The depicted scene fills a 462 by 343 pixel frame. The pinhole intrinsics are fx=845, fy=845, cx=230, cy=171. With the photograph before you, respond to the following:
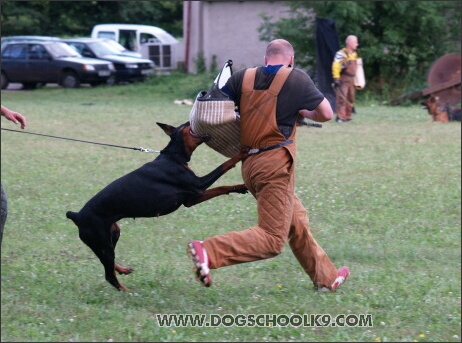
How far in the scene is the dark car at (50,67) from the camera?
1152 inches

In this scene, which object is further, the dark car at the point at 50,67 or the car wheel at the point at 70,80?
the car wheel at the point at 70,80

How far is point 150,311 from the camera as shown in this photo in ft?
18.9

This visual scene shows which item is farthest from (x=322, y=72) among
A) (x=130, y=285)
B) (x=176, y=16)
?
(x=176, y=16)

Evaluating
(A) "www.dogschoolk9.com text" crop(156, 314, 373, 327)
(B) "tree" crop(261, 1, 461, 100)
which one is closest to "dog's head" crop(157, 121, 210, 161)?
(A) "www.dogschoolk9.com text" crop(156, 314, 373, 327)

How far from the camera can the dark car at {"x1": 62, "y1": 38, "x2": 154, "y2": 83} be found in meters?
30.3

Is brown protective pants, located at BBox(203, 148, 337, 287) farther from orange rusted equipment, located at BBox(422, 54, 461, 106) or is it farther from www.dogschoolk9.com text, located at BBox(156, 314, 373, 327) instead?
orange rusted equipment, located at BBox(422, 54, 461, 106)

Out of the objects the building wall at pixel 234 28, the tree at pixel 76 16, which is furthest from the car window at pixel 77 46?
the tree at pixel 76 16

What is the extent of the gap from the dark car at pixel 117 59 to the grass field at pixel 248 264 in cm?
1467

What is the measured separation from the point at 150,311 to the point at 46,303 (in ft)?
2.49

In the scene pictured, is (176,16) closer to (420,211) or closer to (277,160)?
(420,211)

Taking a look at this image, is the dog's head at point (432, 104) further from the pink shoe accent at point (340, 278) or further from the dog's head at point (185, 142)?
the dog's head at point (185, 142)

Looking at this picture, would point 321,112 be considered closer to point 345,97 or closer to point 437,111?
point 345,97

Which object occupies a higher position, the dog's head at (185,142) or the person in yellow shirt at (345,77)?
the dog's head at (185,142)

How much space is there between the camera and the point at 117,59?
30.5 metres
